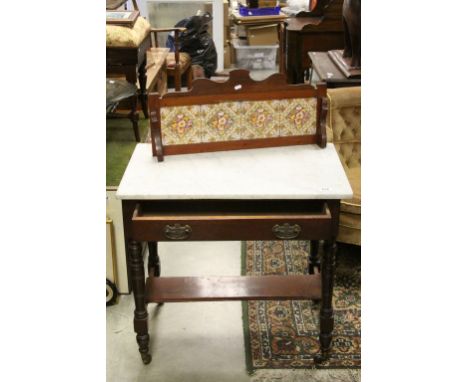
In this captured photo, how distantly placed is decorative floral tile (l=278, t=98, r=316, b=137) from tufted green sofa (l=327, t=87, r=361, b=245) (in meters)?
0.40

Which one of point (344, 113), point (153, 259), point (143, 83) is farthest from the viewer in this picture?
point (143, 83)

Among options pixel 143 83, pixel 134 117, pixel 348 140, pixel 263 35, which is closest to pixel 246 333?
pixel 348 140

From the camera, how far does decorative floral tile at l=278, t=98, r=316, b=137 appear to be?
2338 millimetres

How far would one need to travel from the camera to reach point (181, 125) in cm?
228

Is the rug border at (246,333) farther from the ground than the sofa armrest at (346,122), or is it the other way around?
the sofa armrest at (346,122)

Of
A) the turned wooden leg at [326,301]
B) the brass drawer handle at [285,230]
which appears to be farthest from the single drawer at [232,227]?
the turned wooden leg at [326,301]

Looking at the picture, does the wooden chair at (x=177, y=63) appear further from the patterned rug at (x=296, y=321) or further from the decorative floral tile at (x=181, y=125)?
the decorative floral tile at (x=181, y=125)

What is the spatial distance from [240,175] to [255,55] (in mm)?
4072

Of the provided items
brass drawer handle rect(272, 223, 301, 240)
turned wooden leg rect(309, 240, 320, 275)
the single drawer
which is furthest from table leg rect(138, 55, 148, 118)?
brass drawer handle rect(272, 223, 301, 240)

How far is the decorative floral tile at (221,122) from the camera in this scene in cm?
228

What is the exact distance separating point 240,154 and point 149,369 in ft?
3.16

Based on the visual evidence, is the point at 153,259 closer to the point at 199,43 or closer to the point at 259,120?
the point at 259,120

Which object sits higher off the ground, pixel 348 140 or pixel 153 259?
pixel 348 140

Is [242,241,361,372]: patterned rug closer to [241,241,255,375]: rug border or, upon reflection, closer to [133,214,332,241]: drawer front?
[241,241,255,375]: rug border
